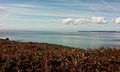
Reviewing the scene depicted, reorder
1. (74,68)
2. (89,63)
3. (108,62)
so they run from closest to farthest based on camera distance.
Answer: (74,68)
(89,63)
(108,62)

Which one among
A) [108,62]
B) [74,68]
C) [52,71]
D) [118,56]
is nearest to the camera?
[74,68]

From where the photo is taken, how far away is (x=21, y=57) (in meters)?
13.2

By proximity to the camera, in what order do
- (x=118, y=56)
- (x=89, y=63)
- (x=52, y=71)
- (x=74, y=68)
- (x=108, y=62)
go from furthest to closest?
(x=118, y=56) < (x=108, y=62) < (x=89, y=63) < (x=52, y=71) < (x=74, y=68)

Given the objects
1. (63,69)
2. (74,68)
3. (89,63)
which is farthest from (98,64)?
(74,68)

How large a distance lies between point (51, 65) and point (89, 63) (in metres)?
1.54

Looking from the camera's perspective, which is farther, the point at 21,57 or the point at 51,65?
the point at 21,57

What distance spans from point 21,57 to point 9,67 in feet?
4.06

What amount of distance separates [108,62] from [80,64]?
1774 millimetres

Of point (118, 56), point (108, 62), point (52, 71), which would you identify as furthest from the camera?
point (118, 56)

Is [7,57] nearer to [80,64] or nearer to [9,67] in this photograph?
[9,67]

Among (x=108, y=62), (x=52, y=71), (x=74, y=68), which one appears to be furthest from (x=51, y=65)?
(x=74, y=68)

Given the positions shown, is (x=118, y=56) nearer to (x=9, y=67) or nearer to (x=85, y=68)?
(x=85, y=68)

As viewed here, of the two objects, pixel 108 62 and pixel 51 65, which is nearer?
pixel 51 65

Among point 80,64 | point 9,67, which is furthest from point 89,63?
point 9,67
